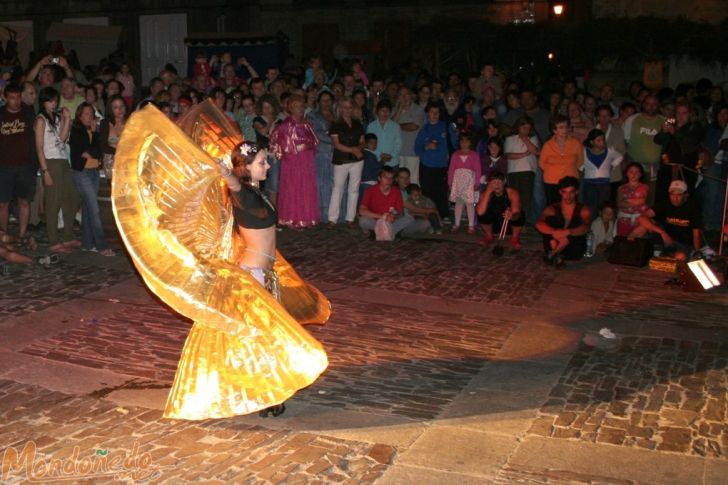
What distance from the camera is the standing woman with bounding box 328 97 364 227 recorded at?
12.9 metres

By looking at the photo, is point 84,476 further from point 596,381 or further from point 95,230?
point 95,230

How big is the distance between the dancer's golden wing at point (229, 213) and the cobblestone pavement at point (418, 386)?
1.79 feet

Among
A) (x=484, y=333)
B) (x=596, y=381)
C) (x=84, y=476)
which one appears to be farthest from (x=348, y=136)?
(x=84, y=476)

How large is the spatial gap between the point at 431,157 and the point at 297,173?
1.86 metres

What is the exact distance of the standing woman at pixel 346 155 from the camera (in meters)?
12.9

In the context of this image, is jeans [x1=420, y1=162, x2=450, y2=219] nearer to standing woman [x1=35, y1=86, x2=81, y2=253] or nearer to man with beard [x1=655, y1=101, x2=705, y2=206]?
man with beard [x1=655, y1=101, x2=705, y2=206]

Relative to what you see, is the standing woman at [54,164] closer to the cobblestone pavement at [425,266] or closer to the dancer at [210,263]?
the cobblestone pavement at [425,266]

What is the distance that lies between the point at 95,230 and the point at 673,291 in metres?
6.51

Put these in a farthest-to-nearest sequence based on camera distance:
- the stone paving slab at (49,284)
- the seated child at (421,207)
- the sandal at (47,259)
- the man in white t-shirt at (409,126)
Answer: the man in white t-shirt at (409,126) < the seated child at (421,207) < the sandal at (47,259) < the stone paving slab at (49,284)

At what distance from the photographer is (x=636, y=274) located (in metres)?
10.6

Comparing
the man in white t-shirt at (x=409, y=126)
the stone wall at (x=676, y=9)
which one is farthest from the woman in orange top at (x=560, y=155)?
the stone wall at (x=676, y=9)

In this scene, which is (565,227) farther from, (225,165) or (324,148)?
(225,165)

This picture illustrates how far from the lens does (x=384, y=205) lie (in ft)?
40.3

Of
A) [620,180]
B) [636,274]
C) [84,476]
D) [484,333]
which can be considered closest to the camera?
[84,476]
